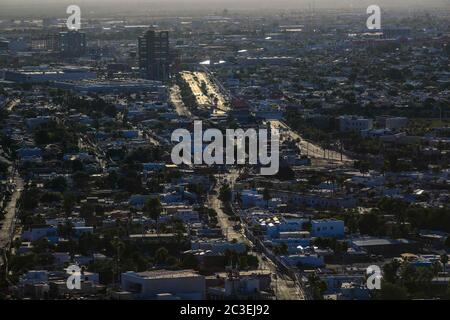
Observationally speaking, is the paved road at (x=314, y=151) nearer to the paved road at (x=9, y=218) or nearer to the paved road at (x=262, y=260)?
the paved road at (x=262, y=260)

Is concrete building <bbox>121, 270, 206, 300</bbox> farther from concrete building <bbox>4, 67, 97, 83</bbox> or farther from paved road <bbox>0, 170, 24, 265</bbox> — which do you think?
concrete building <bbox>4, 67, 97, 83</bbox>

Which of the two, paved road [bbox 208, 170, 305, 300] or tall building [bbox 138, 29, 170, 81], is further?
tall building [bbox 138, 29, 170, 81]

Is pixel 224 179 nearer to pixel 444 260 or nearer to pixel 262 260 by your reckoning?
pixel 262 260

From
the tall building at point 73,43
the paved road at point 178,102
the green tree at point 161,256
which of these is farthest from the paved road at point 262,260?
the tall building at point 73,43

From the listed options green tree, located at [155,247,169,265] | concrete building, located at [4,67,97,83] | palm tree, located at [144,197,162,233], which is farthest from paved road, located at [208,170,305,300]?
concrete building, located at [4,67,97,83]

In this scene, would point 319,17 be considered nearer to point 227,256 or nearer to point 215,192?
point 215,192

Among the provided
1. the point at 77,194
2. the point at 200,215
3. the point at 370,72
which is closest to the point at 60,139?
the point at 77,194

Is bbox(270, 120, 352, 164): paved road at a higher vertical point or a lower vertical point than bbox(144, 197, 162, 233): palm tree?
Result: lower
